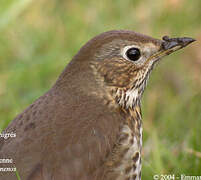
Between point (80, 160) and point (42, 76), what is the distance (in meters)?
2.77

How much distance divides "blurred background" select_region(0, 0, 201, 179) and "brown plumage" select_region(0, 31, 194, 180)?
0.66 m

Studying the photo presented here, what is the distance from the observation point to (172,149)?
15.5ft

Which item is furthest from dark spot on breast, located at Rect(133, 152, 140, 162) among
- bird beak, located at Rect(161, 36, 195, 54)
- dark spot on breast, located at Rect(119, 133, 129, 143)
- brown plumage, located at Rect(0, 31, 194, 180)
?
bird beak, located at Rect(161, 36, 195, 54)

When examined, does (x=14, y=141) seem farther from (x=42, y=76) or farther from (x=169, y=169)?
(x=42, y=76)

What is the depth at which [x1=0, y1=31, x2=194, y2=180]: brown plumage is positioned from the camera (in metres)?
3.38

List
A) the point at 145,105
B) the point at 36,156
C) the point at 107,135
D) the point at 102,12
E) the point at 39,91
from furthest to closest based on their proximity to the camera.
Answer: the point at 102,12 < the point at 145,105 < the point at 39,91 < the point at 107,135 < the point at 36,156

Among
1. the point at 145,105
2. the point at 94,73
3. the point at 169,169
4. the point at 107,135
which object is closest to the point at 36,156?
the point at 107,135

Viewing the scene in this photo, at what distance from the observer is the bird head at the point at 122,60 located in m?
3.88

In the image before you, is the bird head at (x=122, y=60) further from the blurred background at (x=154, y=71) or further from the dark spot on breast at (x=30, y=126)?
the blurred background at (x=154, y=71)

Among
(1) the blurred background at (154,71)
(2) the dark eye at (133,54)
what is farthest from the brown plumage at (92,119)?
(1) the blurred background at (154,71)

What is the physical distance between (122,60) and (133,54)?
0.27 ft

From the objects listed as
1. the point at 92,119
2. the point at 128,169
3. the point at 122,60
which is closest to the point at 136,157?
the point at 128,169

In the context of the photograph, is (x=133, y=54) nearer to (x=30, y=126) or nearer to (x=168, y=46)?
(x=168, y=46)

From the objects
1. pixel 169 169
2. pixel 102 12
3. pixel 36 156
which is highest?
pixel 102 12
